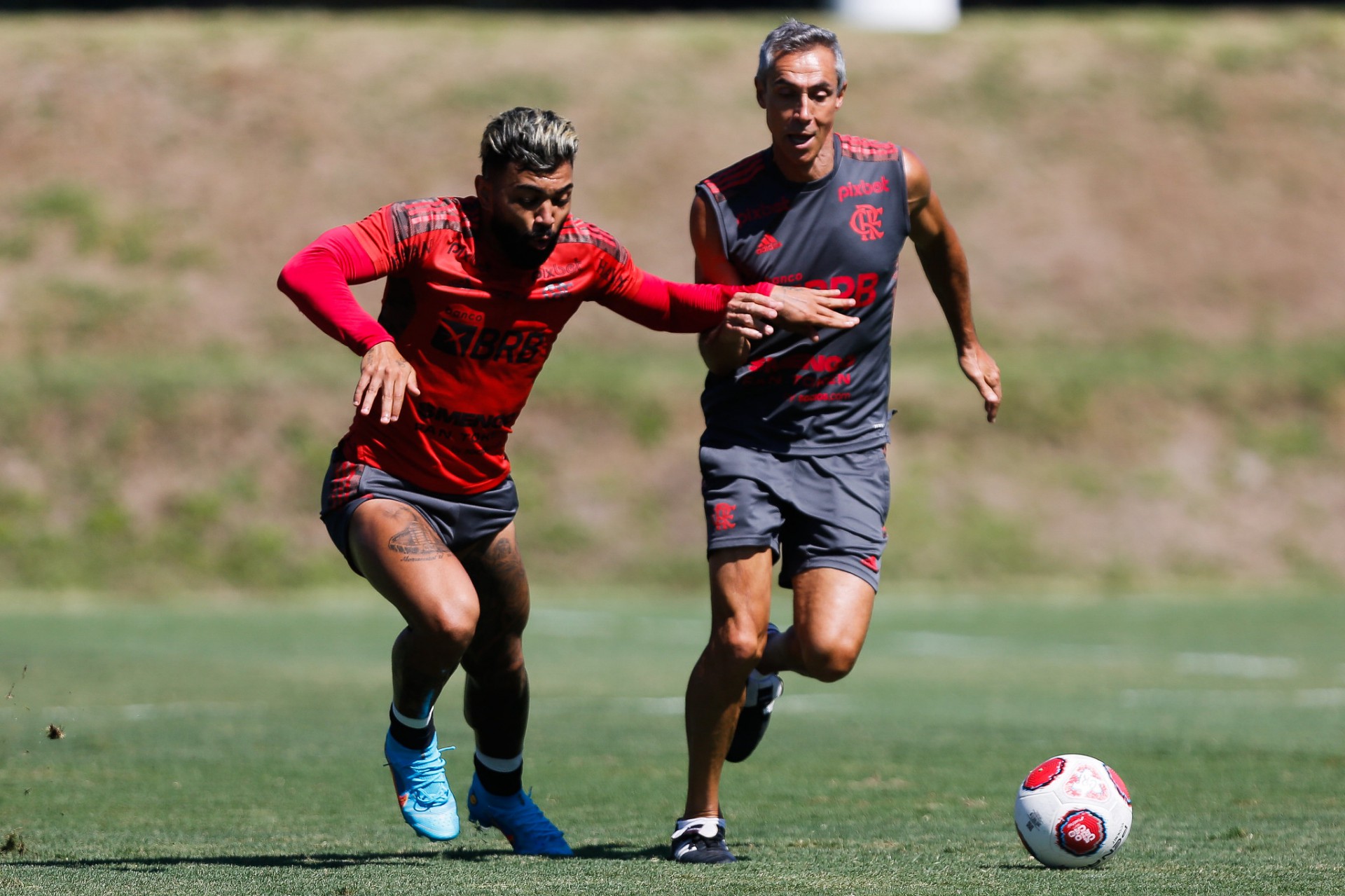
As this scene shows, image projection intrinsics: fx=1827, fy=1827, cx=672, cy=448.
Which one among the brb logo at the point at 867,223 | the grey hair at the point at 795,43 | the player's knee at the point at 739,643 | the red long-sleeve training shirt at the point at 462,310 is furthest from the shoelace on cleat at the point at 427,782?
the grey hair at the point at 795,43

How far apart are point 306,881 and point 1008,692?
793 cm

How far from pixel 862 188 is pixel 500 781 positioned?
241 centimetres

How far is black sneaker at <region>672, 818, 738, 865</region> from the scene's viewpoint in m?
5.80

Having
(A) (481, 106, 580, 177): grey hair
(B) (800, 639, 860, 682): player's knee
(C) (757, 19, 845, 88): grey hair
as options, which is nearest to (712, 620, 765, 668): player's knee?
(B) (800, 639, 860, 682): player's knee

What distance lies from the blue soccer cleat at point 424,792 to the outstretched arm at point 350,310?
47.7 inches

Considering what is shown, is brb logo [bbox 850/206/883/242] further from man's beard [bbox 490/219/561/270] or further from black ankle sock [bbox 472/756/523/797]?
black ankle sock [bbox 472/756/523/797]

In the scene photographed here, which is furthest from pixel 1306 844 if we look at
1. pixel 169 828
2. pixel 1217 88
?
pixel 1217 88

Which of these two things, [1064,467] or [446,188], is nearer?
[1064,467]

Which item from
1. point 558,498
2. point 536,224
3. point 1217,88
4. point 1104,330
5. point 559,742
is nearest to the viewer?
point 536,224

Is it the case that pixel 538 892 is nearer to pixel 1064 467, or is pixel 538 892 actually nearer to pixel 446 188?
pixel 1064 467

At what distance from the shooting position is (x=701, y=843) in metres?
5.86

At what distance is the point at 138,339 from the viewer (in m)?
26.9

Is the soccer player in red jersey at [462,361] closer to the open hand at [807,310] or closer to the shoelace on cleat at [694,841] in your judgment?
the open hand at [807,310]

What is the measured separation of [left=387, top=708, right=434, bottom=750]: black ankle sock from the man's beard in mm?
1547
